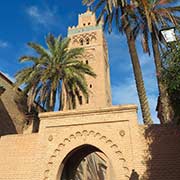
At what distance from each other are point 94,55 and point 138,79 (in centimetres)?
2366

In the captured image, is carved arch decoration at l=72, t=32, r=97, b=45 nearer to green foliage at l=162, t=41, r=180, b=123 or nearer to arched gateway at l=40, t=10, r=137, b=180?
arched gateway at l=40, t=10, r=137, b=180

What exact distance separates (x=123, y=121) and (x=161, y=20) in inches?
228

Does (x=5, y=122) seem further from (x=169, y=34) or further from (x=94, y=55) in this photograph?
(x=94, y=55)

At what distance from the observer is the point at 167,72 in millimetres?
6461

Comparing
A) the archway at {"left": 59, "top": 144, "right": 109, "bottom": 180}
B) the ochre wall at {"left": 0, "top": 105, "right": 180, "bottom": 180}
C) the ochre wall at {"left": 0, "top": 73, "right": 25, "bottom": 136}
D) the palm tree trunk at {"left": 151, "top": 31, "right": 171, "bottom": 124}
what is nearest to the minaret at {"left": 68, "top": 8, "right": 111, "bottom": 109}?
the archway at {"left": 59, "top": 144, "right": 109, "bottom": 180}

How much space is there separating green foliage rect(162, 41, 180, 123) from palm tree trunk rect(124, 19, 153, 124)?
14.2ft

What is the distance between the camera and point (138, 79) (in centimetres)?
1146

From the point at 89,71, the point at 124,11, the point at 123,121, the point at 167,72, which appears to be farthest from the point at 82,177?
the point at 167,72

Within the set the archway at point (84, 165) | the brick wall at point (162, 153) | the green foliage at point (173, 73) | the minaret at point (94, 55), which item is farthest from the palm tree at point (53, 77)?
the minaret at point (94, 55)

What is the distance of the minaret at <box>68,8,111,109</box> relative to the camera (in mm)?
31109

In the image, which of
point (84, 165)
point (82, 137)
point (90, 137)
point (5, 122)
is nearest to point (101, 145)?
point (90, 137)

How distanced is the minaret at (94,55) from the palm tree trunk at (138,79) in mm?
16564

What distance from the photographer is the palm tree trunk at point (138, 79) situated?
35.6 ft

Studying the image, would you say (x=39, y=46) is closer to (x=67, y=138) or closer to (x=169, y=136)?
(x=67, y=138)
